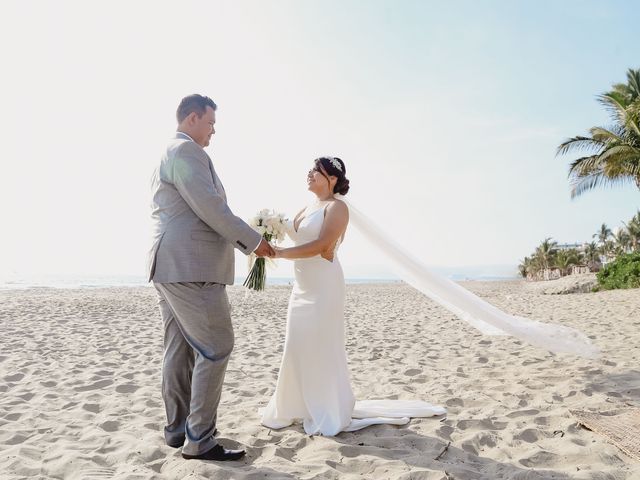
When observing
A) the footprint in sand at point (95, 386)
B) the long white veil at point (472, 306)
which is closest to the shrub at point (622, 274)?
the long white veil at point (472, 306)

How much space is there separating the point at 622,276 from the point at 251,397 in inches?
772

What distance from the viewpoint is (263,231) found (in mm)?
4508

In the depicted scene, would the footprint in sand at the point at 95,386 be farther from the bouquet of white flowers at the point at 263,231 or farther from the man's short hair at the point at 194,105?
the man's short hair at the point at 194,105

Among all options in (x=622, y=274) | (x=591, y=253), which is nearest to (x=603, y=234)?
(x=591, y=253)

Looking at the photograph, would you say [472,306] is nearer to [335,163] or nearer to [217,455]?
[335,163]

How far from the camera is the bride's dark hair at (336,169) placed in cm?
452

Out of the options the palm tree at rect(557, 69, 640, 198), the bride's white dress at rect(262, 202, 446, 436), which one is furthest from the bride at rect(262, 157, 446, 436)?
the palm tree at rect(557, 69, 640, 198)

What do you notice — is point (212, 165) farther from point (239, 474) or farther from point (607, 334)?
point (607, 334)

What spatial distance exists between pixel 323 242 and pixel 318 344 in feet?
2.88

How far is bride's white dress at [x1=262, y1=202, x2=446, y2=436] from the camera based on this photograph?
422 centimetres

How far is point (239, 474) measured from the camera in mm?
→ 3184

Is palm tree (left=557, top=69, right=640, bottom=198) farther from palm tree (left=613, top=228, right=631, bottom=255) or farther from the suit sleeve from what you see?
palm tree (left=613, top=228, right=631, bottom=255)

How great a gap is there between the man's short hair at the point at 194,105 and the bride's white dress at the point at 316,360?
1350mm

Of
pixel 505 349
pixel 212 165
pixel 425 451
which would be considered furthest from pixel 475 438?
pixel 505 349
